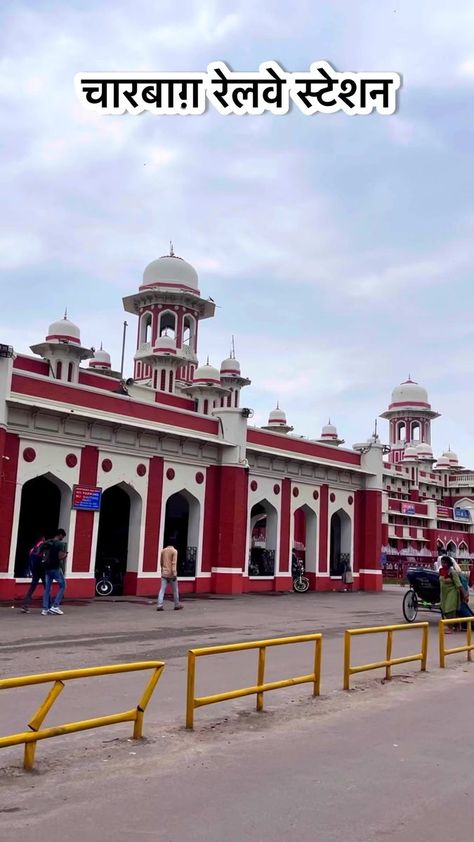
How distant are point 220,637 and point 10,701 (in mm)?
6222

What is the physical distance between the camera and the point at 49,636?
13.3 meters

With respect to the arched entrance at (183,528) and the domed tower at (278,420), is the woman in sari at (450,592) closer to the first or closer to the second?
the arched entrance at (183,528)

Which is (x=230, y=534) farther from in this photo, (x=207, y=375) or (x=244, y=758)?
(x=244, y=758)

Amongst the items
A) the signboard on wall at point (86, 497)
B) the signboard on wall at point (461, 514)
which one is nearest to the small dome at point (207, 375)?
the signboard on wall at point (86, 497)

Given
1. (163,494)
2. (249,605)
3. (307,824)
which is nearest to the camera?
(307,824)

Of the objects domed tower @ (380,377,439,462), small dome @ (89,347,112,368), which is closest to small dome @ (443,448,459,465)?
domed tower @ (380,377,439,462)

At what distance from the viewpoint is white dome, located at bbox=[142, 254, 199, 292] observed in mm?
48000

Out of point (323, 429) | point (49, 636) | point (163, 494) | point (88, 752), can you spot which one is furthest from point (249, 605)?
point (323, 429)

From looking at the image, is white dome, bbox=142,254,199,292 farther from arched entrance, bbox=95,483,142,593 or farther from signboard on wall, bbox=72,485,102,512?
signboard on wall, bbox=72,485,102,512

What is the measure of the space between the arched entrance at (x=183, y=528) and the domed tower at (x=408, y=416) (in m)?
58.4

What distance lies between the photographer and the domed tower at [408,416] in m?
86.5

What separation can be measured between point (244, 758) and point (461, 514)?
253 ft

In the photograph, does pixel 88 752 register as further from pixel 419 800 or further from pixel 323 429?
pixel 323 429

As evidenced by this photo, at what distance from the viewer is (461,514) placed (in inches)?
3137
